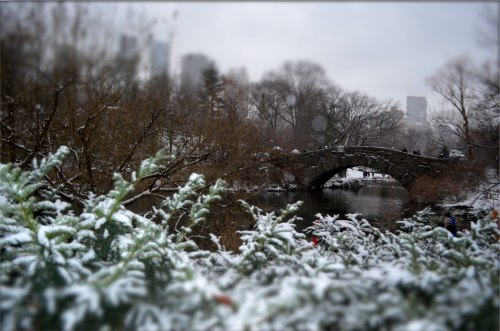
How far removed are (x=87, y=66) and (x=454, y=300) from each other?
17.1 ft

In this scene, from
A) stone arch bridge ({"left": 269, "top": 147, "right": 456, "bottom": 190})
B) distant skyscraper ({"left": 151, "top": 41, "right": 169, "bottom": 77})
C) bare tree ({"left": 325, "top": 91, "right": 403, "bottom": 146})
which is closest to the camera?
distant skyscraper ({"left": 151, "top": 41, "right": 169, "bottom": 77})

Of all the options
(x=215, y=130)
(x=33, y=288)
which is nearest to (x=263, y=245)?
(x=33, y=288)

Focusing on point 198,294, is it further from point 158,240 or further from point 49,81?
point 49,81

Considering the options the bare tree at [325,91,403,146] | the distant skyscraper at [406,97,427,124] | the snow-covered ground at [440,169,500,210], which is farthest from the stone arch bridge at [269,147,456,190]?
the snow-covered ground at [440,169,500,210]

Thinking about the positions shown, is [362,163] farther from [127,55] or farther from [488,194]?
[127,55]

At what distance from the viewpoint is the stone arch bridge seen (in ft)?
59.4

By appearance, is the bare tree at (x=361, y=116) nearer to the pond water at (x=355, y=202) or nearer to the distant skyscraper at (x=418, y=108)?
the distant skyscraper at (x=418, y=108)

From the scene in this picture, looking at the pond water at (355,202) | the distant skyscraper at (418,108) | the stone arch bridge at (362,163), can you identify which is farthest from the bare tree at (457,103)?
the stone arch bridge at (362,163)

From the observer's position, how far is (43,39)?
5.01m

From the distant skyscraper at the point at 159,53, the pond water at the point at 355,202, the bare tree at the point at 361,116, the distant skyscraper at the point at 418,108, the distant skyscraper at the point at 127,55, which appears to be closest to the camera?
the distant skyscraper at the point at 127,55

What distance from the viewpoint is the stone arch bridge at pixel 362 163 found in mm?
18094

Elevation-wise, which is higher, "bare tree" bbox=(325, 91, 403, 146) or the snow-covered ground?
"bare tree" bbox=(325, 91, 403, 146)

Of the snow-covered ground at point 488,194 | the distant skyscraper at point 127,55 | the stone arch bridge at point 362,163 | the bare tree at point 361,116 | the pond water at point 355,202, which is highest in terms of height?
the bare tree at point 361,116

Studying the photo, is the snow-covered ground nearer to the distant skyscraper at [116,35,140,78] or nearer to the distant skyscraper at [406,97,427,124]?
the distant skyscraper at [406,97,427,124]
